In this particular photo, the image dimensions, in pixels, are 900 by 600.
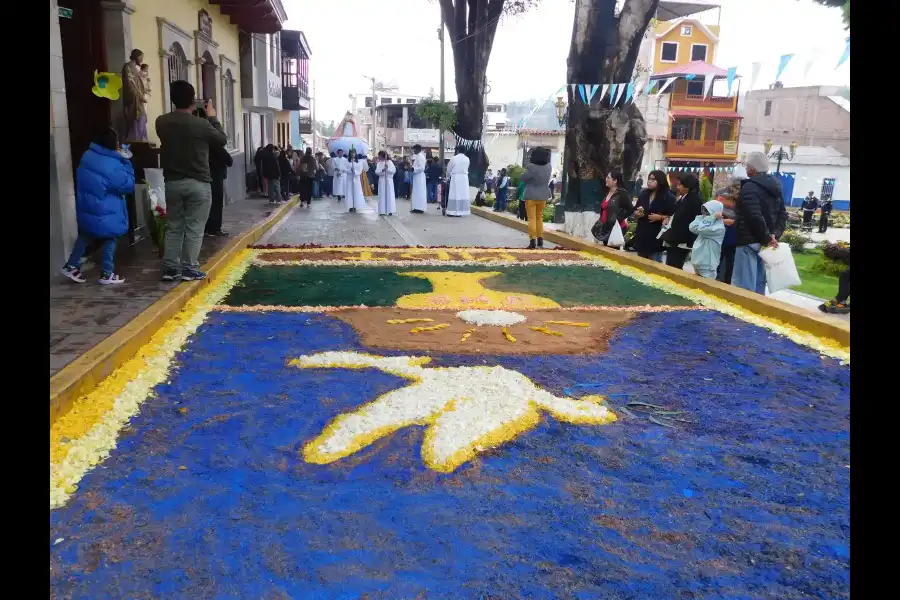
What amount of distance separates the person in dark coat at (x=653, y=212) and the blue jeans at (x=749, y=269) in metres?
1.17

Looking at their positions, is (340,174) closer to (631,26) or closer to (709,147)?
(631,26)

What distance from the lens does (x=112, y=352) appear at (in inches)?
162

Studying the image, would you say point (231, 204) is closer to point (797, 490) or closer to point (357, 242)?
point (357, 242)

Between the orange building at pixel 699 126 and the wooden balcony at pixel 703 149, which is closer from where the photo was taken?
the orange building at pixel 699 126

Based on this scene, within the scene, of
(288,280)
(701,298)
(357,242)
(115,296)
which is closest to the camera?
(115,296)

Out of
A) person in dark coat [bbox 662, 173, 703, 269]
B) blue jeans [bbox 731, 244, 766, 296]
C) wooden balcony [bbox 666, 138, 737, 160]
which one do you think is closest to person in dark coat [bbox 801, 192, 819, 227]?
wooden balcony [bbox 666, 138, 737, 160]

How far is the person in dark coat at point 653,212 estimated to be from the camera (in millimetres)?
8062

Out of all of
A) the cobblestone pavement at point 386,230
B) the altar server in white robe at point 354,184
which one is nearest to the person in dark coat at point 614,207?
the cobblestone pavement at point 386,230

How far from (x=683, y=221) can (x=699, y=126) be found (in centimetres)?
3547

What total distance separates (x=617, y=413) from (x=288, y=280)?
4498 mm

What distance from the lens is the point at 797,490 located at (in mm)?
2934

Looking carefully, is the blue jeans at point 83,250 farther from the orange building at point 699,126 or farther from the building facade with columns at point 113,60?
the orange building at point 699,126
